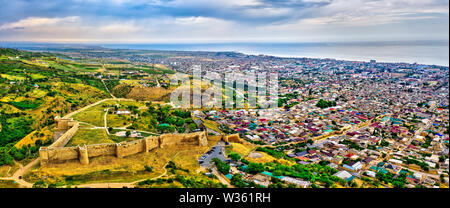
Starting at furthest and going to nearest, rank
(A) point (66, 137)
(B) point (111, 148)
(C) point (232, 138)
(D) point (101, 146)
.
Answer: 1. (C) point (232, 138)
2. (A) point (66, 137)
3. (B) point (111, 148)
4. (D) point (101, 146)

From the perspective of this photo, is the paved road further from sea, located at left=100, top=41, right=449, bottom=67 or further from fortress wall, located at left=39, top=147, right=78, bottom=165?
sea, located at left=100, top=41, right=449, bottom=67

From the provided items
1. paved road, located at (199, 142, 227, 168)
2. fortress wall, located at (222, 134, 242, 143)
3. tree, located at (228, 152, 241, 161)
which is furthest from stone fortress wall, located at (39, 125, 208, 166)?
tree, located at (228, 152, 241, 161)

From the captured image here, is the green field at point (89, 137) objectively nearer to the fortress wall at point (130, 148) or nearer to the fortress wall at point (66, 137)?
the fortress wall at point (66, 137)

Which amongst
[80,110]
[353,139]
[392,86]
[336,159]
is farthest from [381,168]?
[392,86]

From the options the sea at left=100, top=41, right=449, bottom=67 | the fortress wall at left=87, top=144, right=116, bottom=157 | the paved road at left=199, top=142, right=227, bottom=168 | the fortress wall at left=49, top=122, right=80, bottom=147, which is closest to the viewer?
the fortress wall at left=87, top=144, right=116, bottom=157

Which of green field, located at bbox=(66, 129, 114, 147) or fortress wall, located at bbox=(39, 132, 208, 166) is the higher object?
green field, located at bbox=(66, 129, 114, 147)

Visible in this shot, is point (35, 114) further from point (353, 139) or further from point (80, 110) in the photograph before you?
point (353, 139)

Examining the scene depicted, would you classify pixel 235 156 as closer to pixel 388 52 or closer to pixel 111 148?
pixel 111 148

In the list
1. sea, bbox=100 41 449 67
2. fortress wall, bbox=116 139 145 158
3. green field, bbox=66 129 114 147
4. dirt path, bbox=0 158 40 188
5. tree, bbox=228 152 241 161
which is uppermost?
sea, bbox=100 41 449 67
